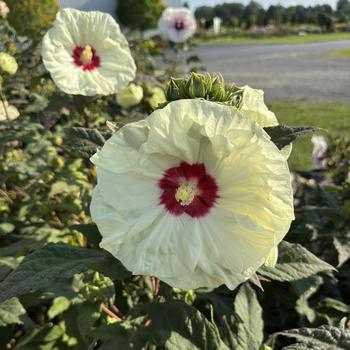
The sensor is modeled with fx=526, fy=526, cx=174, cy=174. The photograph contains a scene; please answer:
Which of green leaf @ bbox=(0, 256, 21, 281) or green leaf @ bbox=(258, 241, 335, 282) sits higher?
green leaf @ bbox=(258, 241, 335, 282)

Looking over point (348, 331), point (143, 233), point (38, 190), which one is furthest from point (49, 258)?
point (38, 190)

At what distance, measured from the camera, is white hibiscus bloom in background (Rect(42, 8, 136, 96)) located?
2.06 m

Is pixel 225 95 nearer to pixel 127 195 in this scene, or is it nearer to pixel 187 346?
pixel 127 195

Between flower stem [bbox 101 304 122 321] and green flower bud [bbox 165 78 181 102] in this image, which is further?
flower stem [bbox 101 304 122 321]

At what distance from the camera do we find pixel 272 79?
1373 centimetres

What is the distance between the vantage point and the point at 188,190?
1.10 m

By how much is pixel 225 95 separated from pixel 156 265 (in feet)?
1.27

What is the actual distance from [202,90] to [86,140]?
41 centimetres

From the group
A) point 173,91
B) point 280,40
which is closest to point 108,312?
point 173,91

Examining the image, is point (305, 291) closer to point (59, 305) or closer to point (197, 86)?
point (59, 305)

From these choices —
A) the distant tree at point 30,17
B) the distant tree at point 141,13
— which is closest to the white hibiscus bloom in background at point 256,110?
the distant tree at point 30,17

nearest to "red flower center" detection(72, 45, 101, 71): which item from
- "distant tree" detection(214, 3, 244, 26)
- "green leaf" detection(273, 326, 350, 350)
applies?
"green leaf" detection(273, 326, 350, 350)

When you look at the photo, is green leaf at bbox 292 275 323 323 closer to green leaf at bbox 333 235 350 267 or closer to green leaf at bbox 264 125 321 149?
green leaf at bbox 333 235 350 267

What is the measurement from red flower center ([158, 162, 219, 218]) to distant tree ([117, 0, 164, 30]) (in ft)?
43.8
